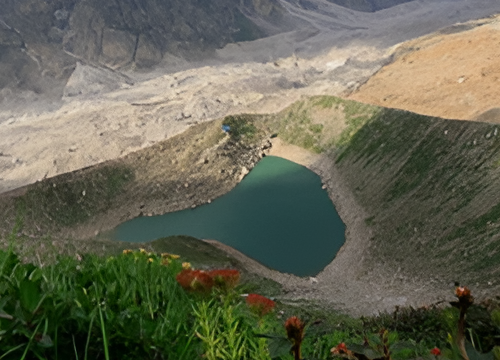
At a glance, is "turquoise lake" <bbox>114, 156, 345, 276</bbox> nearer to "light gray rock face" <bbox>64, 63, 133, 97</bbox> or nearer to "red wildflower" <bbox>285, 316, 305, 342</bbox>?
"red wildflower" <bbox>285, 316, 305, 342</bbox>

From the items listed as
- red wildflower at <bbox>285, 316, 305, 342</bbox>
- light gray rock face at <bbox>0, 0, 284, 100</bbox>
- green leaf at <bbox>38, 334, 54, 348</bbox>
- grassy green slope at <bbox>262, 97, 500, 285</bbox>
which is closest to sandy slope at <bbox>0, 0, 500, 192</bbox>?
light gray rock face at <bbox>0, 0, 284, 100</bbox>

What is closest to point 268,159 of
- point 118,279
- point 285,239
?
point 285,239

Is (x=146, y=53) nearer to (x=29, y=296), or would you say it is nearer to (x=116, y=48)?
(x=116, y=48)

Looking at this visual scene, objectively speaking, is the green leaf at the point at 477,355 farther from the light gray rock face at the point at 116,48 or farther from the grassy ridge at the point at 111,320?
the light gray rock face at the point at 116,48

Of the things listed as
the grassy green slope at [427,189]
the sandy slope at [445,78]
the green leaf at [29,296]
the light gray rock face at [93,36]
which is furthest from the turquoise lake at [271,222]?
the light gray rock face at [93,36]

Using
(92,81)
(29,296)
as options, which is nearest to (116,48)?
(92,81)

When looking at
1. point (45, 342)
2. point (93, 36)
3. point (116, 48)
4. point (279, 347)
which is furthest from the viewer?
point (93, 36)

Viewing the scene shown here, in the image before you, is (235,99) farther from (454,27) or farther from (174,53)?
(454,27)
